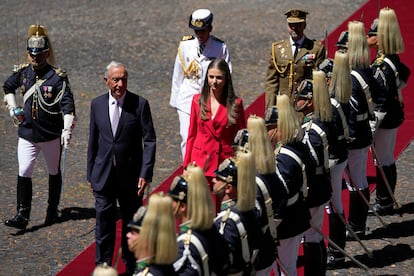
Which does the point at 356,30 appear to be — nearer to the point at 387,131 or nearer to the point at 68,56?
the point at 387,131

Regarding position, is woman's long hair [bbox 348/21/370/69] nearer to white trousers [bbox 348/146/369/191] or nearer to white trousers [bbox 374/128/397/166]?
white trousers [bbox 348/146/369/191]

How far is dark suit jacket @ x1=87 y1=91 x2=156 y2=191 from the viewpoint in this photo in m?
10.2

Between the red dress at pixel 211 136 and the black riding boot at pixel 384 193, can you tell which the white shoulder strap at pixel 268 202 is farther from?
the black riding boot at pixel 384 193

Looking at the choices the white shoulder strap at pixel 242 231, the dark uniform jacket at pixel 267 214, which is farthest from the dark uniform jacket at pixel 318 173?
the white shoulder strap at pixel 242 231

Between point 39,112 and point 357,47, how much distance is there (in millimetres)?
3220

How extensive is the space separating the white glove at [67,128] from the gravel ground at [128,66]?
3.17 ft

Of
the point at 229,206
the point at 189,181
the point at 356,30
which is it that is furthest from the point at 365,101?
the point at 189,181

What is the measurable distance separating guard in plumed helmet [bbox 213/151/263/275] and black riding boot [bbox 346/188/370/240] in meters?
2.99

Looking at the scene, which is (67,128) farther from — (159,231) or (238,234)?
(159,231)

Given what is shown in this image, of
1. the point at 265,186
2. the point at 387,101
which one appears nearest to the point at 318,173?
the point at 265,186

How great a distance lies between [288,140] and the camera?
29.8ft

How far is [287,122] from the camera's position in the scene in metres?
9.04

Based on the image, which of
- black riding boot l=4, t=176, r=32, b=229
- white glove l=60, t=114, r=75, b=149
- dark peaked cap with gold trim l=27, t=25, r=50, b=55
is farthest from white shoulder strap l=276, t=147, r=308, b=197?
black riding boot l=4, t=176, r=32, b=229

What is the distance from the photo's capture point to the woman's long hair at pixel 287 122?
29.5 feet
